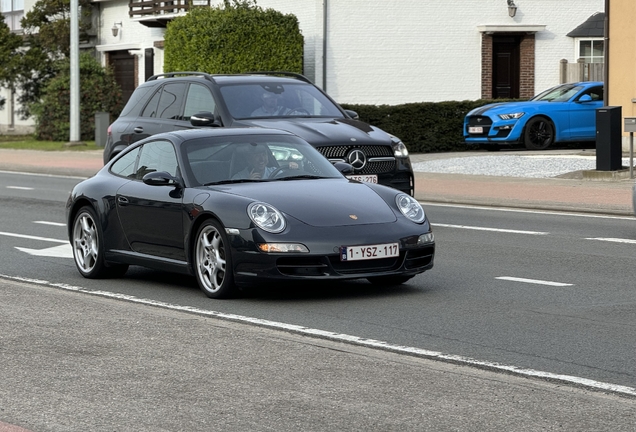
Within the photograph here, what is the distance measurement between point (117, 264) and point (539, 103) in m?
19.7

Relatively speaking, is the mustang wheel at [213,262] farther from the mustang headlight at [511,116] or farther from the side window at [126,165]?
the mustang headlight at [511,116]

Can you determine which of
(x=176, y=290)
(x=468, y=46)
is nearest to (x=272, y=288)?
(x=176, y=290)

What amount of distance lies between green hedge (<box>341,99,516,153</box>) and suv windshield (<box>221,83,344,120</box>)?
14666mm

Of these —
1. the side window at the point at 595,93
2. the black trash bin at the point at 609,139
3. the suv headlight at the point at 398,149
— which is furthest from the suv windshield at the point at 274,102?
the side window at the point at 595,93

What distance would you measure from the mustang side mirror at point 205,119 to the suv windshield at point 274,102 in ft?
0.74

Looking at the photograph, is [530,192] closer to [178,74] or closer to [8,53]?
[178,74]

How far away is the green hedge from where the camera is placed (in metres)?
31.3

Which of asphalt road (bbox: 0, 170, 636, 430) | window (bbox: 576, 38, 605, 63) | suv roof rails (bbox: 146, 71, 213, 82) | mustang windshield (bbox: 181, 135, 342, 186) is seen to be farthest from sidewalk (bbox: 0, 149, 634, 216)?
window (bbox: 576, 38, 605, 63)

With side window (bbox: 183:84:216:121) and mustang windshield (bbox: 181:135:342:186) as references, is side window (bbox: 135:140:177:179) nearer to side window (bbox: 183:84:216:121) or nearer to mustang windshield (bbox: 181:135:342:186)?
mustang windshield (bbox: 181:135:342:186)

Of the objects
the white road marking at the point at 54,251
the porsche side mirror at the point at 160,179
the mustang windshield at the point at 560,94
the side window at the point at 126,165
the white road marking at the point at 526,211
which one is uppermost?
the mustang windshield at the point at 560,94

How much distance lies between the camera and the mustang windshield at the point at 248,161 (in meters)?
10.6

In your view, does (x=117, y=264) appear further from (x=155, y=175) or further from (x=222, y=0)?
(x=222, y=0)

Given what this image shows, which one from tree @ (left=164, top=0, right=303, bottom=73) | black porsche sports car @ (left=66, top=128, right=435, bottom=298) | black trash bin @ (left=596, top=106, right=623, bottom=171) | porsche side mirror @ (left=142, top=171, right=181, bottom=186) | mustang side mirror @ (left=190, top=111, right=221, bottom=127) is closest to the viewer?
black porsche sports car @ (left=66, top=128, right=435, bottom=298)

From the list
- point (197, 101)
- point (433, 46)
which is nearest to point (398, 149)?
point (197, 101)
